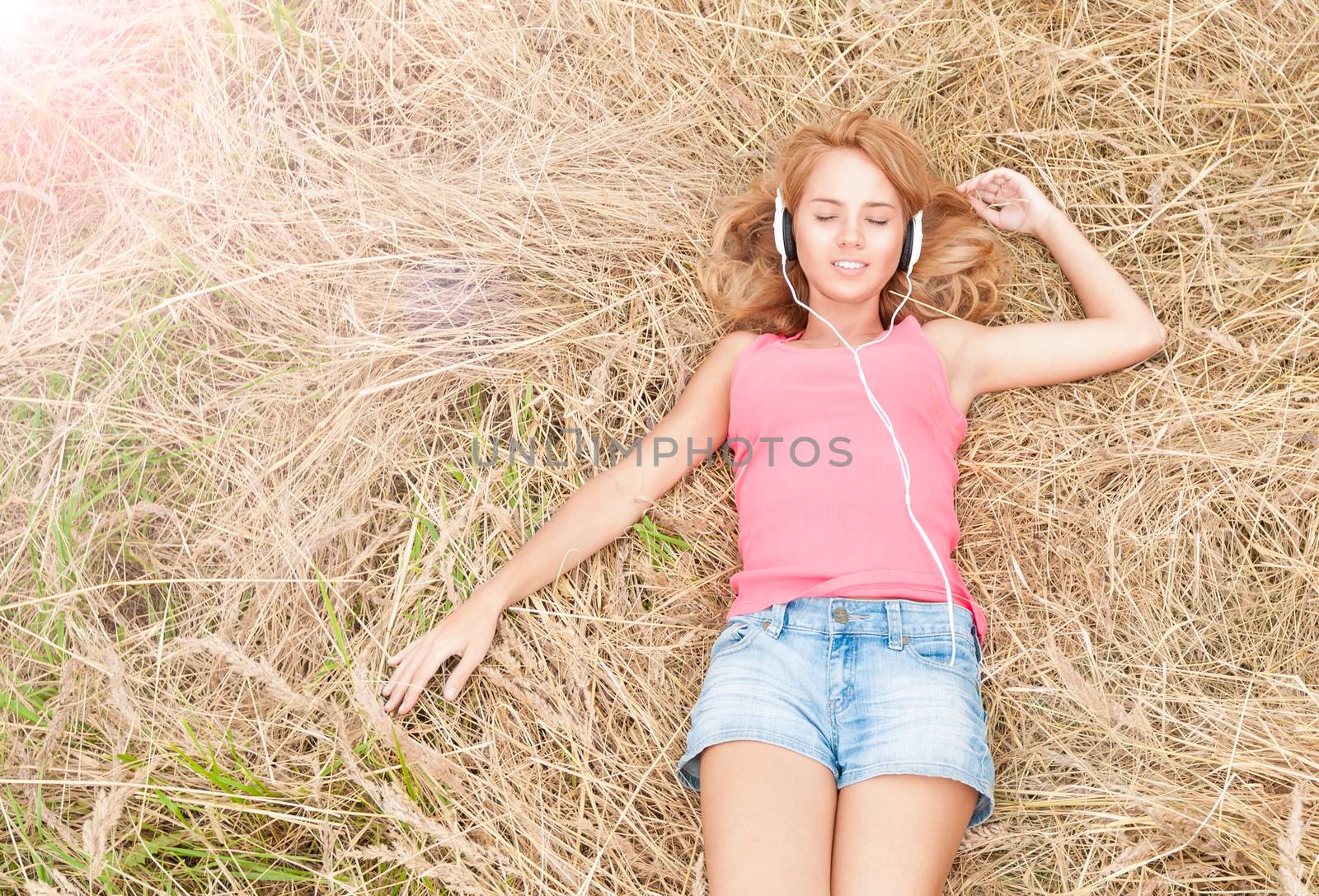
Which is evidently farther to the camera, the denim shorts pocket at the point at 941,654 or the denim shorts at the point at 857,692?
the denim shorts pocket at the point at 941,654

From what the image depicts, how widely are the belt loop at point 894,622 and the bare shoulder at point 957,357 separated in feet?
2.51

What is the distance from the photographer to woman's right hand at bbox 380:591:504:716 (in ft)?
9.12

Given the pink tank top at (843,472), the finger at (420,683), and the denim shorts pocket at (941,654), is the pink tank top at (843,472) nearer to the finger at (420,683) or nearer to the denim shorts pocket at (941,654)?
the denim shorts pocket at (941,654)

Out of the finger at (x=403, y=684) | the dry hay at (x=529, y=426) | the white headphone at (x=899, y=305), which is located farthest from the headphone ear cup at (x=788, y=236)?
the finger at (x=403, y=684)

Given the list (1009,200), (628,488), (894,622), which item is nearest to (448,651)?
(628,488)

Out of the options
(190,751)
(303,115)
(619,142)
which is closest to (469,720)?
(190,751)

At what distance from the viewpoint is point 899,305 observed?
115 inches

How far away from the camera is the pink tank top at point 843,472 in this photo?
2.59 m

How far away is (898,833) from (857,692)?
0.36m

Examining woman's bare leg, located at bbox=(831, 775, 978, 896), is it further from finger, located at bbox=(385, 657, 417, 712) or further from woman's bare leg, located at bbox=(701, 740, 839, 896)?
finger, located at bbox=(385, 657, 417, 712)

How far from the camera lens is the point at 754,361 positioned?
2.93 meters

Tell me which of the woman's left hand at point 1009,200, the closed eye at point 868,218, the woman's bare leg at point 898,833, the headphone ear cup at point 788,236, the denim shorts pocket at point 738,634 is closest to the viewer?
the woman's bare leg at point 898,833

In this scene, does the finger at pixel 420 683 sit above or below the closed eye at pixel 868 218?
below

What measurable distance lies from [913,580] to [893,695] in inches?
13.6
